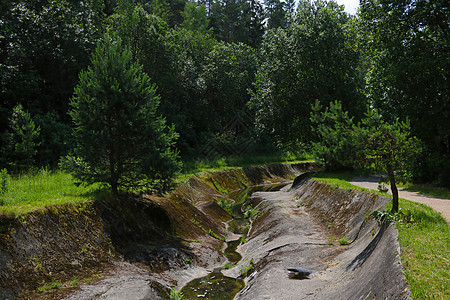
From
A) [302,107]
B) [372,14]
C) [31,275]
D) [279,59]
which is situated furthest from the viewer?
[279,59]

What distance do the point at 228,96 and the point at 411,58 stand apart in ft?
95.8

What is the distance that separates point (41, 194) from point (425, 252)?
1043cm

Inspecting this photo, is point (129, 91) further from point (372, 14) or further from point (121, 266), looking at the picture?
point (372, 14)

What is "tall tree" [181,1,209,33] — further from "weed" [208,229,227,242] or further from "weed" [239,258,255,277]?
"weed" [239,258,255,277]

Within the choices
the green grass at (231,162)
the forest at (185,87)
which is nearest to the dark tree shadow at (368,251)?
the forest at (185,87)

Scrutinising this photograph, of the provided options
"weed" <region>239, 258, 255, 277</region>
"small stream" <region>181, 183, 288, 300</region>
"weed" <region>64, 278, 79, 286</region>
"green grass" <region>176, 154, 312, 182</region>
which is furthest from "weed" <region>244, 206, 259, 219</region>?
"weed" <region>64, 278, 79, 286</region>

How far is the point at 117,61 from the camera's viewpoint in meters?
10.8

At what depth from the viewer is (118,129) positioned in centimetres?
1068

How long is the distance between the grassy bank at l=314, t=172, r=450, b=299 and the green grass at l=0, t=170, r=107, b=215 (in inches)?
328

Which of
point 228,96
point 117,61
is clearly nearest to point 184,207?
point 117,61

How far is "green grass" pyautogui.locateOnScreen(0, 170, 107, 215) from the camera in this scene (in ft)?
25.2

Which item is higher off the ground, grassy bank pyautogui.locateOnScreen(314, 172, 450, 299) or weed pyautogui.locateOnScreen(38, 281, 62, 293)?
grassy bank pyautogui.locateOnScreen(314, 172, 450, 299)

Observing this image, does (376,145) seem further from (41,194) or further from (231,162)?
(231,162)

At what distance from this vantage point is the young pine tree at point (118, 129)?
34.4ft
